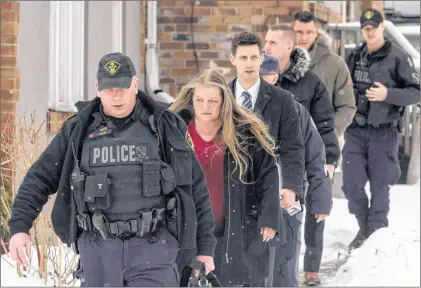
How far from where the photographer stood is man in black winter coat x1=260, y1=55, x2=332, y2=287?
23.0 feet

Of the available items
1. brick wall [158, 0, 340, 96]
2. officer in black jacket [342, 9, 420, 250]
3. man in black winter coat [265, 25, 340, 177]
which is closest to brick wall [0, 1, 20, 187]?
man in black winter coat [265, 25, 340, 177]

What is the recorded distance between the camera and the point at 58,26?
33.2ft

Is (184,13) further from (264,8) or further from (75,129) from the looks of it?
(75,129)

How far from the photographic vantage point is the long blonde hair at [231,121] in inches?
239

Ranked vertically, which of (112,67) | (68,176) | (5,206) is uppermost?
(112,67)

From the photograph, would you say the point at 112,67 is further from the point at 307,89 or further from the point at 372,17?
the point at 372,17

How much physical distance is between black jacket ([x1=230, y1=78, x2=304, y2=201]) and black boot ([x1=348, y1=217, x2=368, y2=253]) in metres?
3.09

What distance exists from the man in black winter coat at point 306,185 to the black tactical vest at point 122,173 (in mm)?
1828

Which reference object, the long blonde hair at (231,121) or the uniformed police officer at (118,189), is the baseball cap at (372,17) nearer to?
the long blonde hair at (231,121)

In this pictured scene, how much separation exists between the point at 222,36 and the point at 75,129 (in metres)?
8.38

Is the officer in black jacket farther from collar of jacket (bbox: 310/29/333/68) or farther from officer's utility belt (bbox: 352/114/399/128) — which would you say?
collar of jacket (bbox: 310/29/333/68)

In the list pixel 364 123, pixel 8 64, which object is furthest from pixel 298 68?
pixel 8 64

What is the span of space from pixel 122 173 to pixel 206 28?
8504 mm

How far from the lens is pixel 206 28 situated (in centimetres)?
1347
